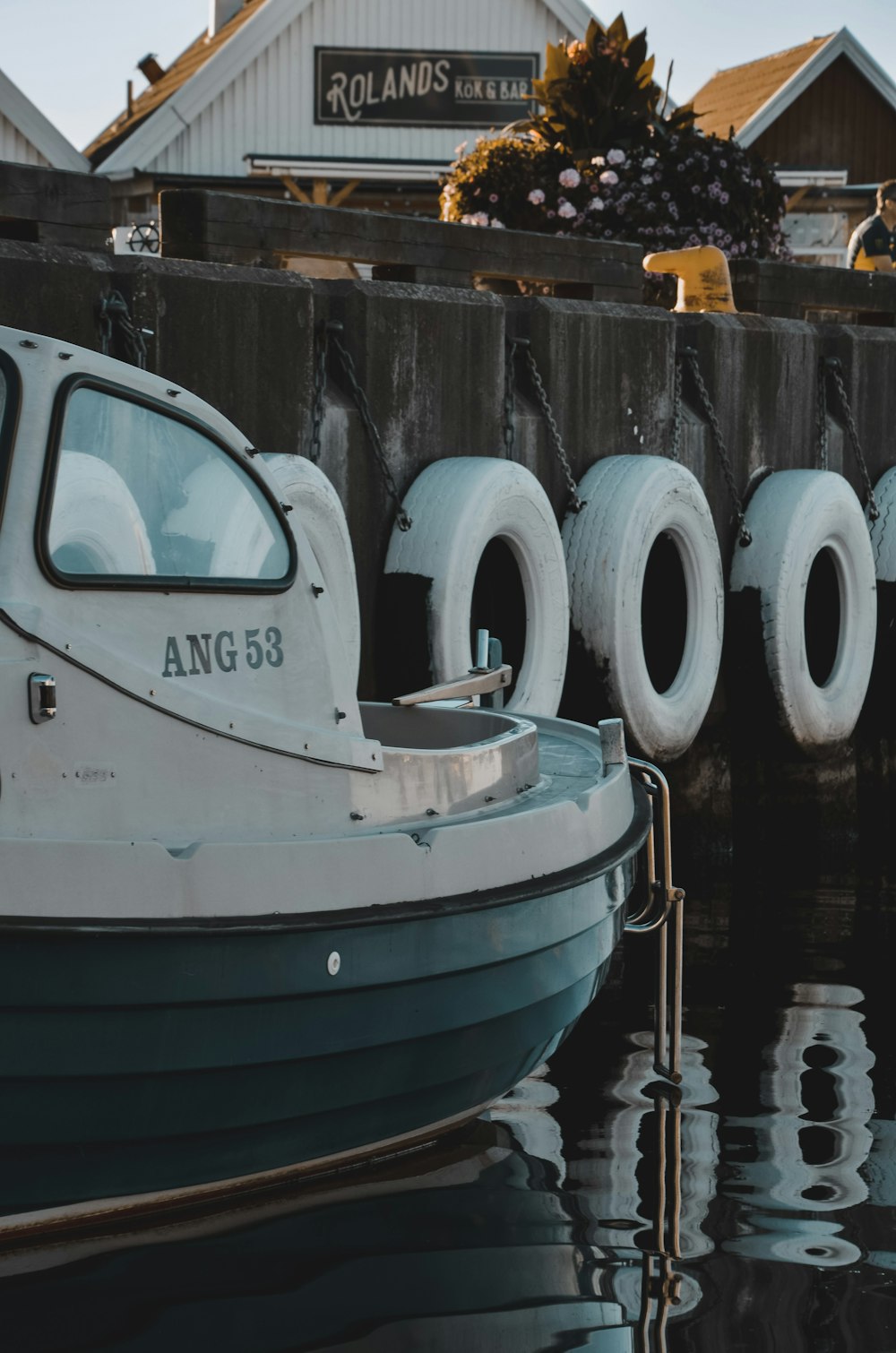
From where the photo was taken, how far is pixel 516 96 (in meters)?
22.2

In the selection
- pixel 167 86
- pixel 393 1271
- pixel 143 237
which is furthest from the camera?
pixel 167 86

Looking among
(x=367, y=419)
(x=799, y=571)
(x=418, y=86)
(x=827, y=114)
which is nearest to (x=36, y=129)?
(x=418, y=86)

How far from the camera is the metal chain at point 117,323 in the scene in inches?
228

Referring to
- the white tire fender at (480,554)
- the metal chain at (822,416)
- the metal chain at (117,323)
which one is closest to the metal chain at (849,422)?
the metal chain at (822,416)

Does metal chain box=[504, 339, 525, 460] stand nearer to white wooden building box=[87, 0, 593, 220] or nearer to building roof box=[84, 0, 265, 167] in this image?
white wooden building box=[87, 0, 593, 220]

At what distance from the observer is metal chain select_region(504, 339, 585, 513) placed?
25.1 feet

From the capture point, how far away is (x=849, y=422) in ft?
31.2

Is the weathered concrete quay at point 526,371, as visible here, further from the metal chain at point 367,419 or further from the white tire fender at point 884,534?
the white tire fender at point 884,534

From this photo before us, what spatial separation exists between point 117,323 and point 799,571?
3.93 metres

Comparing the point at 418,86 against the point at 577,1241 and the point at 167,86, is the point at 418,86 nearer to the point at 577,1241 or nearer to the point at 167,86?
the point at 167,86

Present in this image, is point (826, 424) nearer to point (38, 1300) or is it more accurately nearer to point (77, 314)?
point (77, 314)

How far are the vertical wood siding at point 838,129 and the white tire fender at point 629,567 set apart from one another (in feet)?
67.8

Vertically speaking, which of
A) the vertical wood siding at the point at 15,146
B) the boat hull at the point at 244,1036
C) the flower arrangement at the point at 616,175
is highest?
the vertical wood siding at the point at 15,146

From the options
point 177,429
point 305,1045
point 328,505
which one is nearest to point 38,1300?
point 305,1045
